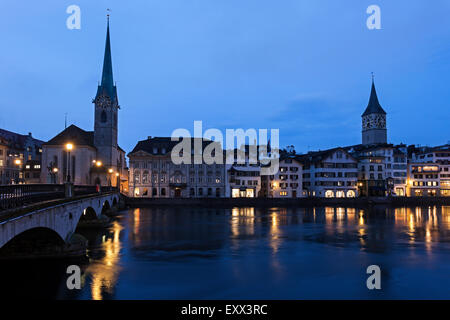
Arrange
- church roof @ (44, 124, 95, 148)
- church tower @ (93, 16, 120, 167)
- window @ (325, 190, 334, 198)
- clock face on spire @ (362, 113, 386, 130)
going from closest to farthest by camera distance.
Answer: church roof @ (44, 124, 95, 148) → church tower @ (93, 16, 120, 167) → window @ (325, 190, 334, 198) → clock face on spire @ (362, 113, 386, 130)

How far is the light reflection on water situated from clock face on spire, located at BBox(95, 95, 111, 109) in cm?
5703

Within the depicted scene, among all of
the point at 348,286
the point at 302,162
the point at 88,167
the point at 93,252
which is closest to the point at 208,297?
the point at 348,286

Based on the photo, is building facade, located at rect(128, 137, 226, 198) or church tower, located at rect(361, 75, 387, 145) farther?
church tower, located at rect(361, 75, 387, 145)

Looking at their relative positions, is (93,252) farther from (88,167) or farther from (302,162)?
(302,162)

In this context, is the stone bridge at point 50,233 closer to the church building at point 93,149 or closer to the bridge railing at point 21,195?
the bridge railing at point 21,195

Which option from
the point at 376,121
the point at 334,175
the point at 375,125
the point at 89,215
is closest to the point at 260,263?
the point at 89,215

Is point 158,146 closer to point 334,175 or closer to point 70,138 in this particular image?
point 70,138

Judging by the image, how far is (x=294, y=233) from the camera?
1683 inches

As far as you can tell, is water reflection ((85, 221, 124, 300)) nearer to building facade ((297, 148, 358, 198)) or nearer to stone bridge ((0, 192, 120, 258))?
stone bridge ((0, 192, 120, 258))

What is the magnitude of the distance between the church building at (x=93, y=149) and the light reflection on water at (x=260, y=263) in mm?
47236

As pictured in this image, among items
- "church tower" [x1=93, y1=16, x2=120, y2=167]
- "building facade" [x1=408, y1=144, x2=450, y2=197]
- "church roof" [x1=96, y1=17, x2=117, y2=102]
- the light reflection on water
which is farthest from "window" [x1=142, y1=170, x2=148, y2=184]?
"building facade" [x1=408, y1=144, x2=450, y2=197]

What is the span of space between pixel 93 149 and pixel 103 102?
12770 millimetres

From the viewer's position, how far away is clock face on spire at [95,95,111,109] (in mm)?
93938

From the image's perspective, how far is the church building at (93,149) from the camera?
280 feet
